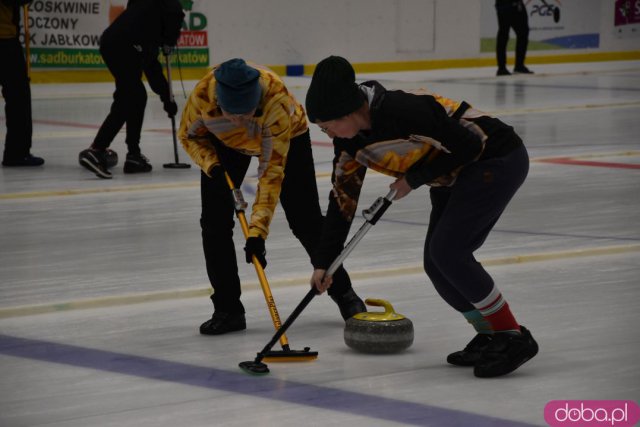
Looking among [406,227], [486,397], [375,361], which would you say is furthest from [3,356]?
[406,227]

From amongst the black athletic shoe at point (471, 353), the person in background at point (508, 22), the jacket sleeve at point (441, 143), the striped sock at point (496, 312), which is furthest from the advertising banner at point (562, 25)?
the jacket sleeve at point (441, 143)

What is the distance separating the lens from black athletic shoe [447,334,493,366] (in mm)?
4605

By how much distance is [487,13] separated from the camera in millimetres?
23641

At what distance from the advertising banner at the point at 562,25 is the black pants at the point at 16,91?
14.6 meters

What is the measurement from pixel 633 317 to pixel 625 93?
12586mm

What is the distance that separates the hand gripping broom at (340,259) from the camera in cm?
441

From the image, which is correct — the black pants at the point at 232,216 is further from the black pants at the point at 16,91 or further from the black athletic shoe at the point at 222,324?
the black pants at the point at 16,91

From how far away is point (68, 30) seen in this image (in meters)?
19.1

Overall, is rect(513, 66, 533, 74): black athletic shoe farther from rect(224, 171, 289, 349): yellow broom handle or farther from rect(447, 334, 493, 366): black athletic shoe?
rect(447, 334, 493, 366): black athletic shoe

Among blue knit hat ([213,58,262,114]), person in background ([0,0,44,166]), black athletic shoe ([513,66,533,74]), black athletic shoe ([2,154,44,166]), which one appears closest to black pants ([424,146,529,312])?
blue knit hat ([213,58,262,114])

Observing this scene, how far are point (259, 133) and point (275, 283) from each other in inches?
51.8

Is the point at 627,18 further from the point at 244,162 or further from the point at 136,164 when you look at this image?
the point at 244,162

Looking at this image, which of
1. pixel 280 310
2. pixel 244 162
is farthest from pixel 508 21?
pixel 244 162

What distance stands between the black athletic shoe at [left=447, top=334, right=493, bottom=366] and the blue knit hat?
118 centimetres
